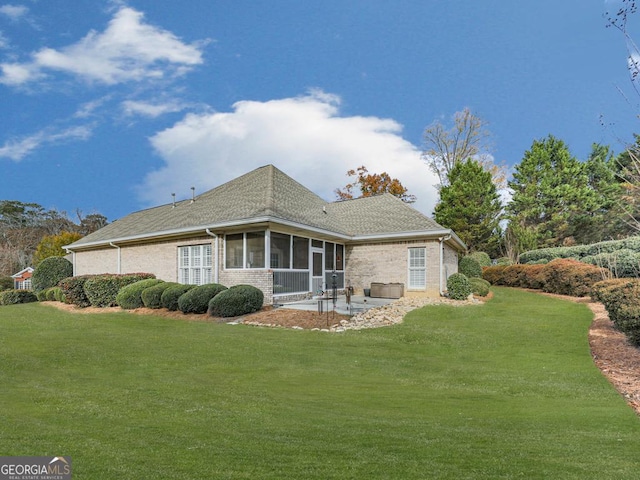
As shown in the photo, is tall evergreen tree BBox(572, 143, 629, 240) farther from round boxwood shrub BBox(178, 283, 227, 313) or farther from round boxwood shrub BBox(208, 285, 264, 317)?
round boxwood shrub BBox(178, 283, 227, 313)

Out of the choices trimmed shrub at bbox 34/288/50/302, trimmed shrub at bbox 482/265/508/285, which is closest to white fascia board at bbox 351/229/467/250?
trimmed shrub at bbox 482/265/508/285

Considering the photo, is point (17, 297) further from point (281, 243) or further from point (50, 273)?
point (281, 243)

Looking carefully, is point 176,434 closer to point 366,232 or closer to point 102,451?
point 102,451

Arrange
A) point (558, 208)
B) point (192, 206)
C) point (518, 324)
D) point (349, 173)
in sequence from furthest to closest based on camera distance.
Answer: point (349, 173) < point (558, 208) < point (192, 206) < point (518, 324)

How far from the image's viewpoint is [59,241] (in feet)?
134

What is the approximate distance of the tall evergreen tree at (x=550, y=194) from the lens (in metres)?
33.8

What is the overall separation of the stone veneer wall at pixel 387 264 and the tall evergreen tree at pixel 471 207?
479 inches

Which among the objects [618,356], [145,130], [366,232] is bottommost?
[618,356]

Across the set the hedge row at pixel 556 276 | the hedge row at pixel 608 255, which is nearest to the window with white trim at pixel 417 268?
the hedge row at pixel 556 276

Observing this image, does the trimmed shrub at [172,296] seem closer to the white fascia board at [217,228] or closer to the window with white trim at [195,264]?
the window with white trim at [195,264]

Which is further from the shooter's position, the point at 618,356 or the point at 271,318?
the point at 271,318

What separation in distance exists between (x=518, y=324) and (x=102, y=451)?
12.2 meters

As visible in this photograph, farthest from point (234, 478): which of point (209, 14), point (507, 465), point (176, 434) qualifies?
point (209, 14)

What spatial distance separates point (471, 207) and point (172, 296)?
25108 millimetres
